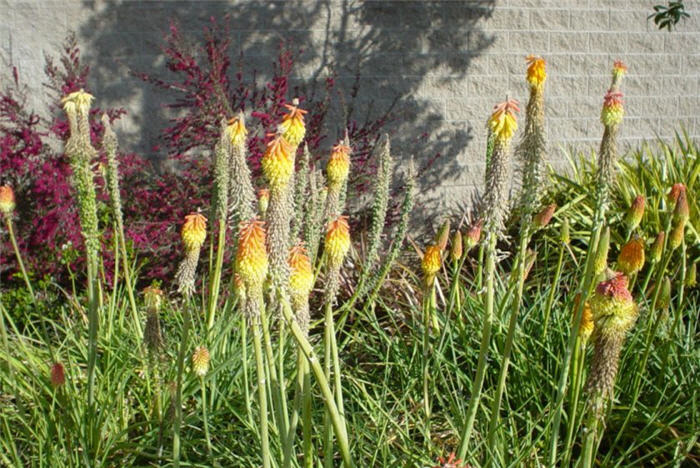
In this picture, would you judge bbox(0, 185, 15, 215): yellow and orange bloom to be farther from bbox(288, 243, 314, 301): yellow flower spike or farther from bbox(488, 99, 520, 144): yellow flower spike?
bbox(488, 99, 520, 144): yellow flower spike

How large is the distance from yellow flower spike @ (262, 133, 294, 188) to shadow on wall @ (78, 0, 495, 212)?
14.9 feet

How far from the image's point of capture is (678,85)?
25.4 feet

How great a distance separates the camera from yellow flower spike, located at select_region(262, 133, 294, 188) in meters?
1.61

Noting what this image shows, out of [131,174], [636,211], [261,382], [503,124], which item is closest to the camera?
[261,382]

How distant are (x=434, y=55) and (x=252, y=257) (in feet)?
18.7

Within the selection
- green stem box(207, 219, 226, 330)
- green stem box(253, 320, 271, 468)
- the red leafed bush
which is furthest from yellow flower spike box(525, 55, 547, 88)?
the red leafed bush

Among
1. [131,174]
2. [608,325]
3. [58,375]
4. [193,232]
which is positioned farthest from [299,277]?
[131,174]

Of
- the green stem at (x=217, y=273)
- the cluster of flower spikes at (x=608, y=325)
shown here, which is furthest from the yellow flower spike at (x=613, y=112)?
the green stem at (x=217, y=273)

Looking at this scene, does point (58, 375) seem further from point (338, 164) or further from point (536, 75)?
point (536, 75)

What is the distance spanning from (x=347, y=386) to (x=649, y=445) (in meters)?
1.22

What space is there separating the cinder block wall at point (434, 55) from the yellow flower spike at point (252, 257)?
5.05m

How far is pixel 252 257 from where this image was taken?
1.60 m

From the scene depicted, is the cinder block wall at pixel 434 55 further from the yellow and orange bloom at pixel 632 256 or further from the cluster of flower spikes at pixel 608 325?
the cluster of flower spikes at pixel 608 325

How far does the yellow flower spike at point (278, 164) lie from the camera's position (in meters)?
1.61
